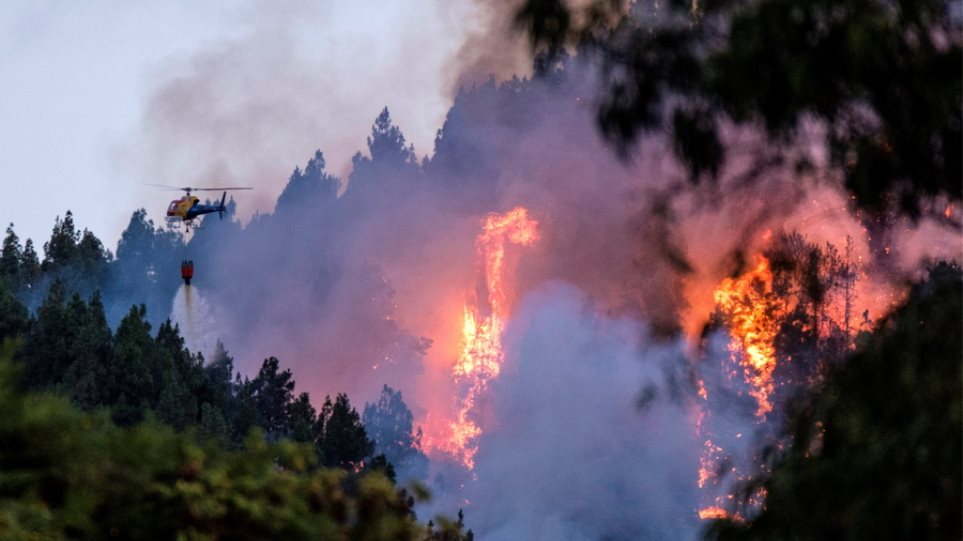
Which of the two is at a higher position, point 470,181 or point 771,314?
point 470,181

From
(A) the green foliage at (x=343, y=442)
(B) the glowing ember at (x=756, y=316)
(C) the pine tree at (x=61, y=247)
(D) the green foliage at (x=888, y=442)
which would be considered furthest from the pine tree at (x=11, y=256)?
(D) the green foliage at (x=888, y=442)

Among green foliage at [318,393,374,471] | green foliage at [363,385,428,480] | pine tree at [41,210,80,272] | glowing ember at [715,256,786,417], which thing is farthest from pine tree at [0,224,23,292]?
glowing ember at [715,256,786,417]

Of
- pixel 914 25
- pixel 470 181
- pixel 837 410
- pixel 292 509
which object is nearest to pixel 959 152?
pixel 914 25

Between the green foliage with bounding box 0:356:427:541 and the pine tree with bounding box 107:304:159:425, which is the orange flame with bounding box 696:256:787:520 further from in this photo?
the pine tree with bounding box 107:304:159:425

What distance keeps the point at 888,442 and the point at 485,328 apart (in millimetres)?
47590

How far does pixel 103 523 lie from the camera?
689 centimetres

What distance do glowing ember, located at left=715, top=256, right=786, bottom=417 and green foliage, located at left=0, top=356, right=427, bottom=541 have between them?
17096 mm

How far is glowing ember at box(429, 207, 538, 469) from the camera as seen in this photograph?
55.3 meters

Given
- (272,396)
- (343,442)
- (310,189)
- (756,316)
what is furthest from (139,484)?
(310,189)

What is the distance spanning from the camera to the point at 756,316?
31.4 m

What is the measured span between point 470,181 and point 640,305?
31.1 ft

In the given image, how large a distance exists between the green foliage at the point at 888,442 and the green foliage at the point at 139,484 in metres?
3.71

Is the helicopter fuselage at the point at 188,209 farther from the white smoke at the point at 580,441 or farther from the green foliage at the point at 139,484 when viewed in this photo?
the green foliage at the point at 139,484

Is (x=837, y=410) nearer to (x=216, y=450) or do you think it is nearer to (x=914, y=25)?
(x=914, y=25)
